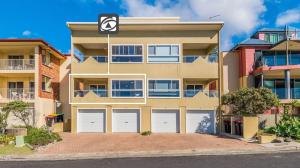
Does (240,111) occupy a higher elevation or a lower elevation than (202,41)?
lower

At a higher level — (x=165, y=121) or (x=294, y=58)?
(x=294, y=58)

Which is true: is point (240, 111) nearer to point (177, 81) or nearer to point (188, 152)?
point (177, 81)

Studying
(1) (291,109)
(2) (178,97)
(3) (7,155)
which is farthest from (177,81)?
(3) (7,155)

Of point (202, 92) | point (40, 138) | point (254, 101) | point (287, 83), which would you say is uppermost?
point (287, 83)

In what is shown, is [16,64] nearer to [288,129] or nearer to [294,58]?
[288,129]

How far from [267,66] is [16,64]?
1020 inches

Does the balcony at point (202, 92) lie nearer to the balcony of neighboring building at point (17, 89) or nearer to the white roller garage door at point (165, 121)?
the white roller garage door at point (165, 121)

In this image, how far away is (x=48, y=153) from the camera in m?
16.7

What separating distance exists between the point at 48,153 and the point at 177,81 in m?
14.3

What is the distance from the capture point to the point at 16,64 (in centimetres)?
2938

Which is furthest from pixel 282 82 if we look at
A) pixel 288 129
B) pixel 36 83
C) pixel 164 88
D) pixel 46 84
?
pixel 36 83

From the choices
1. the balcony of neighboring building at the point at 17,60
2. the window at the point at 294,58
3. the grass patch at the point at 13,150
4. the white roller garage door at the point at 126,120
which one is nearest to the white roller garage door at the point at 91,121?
the white roller garage door at the point at 126,120

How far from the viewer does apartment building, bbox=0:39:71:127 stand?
28.2 meters

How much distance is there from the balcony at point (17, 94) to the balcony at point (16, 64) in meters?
2.27
